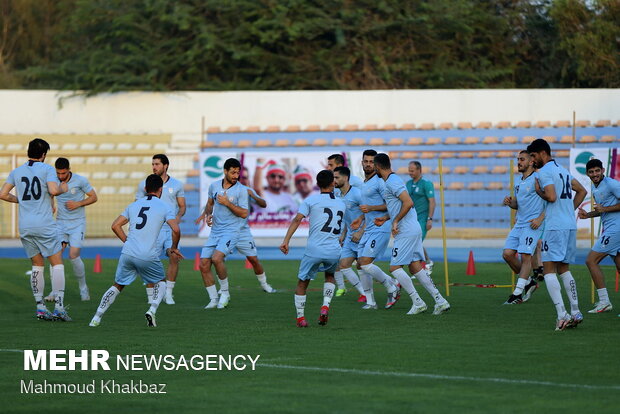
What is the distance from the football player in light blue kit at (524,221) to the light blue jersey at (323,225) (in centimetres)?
295

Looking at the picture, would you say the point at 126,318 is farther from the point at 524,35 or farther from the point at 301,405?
the point at 524,35

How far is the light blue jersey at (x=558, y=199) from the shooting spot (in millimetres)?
11602

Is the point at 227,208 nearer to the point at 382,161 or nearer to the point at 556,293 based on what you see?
the point at 382,161

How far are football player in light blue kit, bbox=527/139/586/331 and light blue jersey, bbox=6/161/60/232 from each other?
18.7ft

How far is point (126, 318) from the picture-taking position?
13109mm

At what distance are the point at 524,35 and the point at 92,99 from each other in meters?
17.4

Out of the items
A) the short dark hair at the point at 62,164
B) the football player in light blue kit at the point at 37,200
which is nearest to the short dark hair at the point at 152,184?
the football player in light blue kit at the point at 37,200

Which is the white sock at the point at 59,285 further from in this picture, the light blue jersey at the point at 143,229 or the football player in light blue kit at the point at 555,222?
the football player in light blue kit at the point at 555,222

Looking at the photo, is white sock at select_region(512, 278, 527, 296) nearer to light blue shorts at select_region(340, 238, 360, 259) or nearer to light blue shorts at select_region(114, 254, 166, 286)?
light blue shorts at select_region(340, 238, 360, 259)

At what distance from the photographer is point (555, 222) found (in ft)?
38.2

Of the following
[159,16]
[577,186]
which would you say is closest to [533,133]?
[159,16]

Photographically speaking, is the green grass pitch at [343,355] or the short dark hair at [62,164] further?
the short dark hair at [62,164]

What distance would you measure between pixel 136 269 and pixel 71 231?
12.9 feet

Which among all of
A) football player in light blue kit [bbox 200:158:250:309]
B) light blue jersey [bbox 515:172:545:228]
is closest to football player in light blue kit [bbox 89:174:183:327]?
football player in light blue kit [bbox 200:158:250:309]
